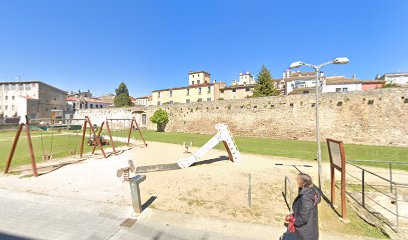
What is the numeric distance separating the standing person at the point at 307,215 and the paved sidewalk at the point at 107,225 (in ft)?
4.17

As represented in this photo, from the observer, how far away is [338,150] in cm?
550

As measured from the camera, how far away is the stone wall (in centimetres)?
A: 1923

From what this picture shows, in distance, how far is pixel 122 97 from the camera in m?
59.0

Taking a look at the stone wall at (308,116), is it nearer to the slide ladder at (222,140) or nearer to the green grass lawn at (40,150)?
the slide ladder at (222,140)

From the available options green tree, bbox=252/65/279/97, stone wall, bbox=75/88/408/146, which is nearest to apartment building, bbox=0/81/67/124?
stone wall, bbox=75/88/408/146

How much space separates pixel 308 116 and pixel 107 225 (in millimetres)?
24767

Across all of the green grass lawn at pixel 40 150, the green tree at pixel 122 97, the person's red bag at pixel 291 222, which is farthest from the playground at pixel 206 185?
the green tree at pixel 122 97

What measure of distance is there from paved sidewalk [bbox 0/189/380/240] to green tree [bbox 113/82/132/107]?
56.8 metres

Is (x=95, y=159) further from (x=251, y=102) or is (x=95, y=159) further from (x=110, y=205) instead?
(x=251, y=102)

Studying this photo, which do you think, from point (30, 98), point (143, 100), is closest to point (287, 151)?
point (30, 98)

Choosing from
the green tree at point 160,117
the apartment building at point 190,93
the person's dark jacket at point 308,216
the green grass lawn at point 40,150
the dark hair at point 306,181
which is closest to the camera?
the person's dark jacket at point 308,216

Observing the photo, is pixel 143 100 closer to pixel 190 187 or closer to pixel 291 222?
pixel 190 187

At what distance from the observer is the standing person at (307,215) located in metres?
3.24

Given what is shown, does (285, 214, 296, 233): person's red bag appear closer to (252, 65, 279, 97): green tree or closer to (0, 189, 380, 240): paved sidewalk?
(0, 189, 380, 240): paved sidewalk
